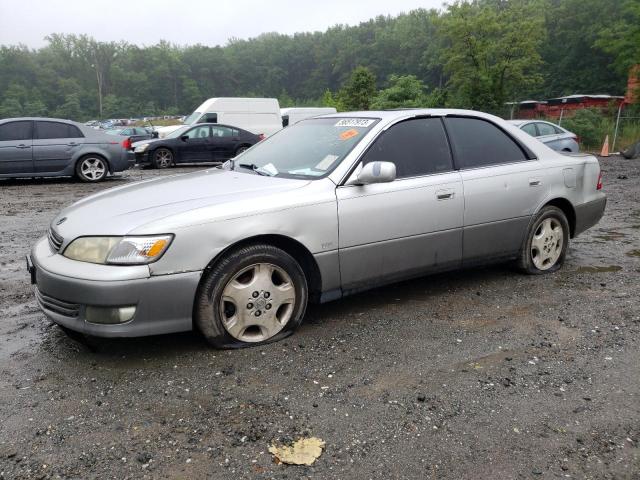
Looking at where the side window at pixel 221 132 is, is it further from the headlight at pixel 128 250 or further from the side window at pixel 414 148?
the headlight at pixel 128 250

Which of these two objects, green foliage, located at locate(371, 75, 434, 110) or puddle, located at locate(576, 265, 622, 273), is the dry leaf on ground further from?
green foliage, located at locate(371, 75, 434, 110)

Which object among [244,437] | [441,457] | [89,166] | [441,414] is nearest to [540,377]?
[441,414]

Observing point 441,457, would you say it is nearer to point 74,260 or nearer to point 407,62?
point 74,260

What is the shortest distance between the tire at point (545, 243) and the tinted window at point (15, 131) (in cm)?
1100

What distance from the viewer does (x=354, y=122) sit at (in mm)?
4426

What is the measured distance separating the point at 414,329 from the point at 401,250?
57 cm

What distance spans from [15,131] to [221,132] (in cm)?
666

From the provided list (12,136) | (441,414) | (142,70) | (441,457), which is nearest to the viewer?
(441,457)

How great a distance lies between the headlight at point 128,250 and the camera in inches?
125

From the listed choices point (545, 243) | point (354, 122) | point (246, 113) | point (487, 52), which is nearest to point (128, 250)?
point (354, 122)

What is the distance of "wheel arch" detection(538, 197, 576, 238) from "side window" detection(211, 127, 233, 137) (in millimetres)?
13850

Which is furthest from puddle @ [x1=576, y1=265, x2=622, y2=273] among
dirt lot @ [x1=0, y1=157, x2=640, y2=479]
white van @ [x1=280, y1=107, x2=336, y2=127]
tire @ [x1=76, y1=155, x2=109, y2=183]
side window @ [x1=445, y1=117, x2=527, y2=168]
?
white van @ [x1=280, y1=107, x2=336, y2=127]

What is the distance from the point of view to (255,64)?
12975cm

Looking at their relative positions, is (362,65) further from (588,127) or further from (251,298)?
(251,298)
